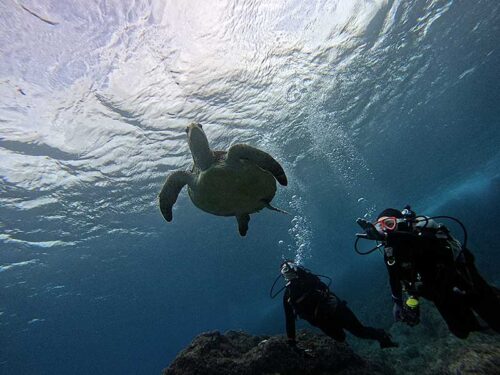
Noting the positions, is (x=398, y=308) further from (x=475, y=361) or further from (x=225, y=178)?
(x=225, y=178)

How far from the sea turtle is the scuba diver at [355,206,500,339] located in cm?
234

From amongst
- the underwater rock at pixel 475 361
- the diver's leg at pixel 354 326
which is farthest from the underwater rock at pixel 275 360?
the underwater rock at pixel 475 361

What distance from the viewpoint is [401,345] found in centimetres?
1230

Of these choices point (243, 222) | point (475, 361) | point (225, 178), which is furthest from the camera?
point (243, 222)

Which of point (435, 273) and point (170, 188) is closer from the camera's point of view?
point (435, 273)

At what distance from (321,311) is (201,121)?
10.2 metres

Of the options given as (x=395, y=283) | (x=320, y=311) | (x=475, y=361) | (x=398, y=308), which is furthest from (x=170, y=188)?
(x=475, y=361)

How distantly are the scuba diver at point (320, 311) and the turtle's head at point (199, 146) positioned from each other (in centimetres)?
318

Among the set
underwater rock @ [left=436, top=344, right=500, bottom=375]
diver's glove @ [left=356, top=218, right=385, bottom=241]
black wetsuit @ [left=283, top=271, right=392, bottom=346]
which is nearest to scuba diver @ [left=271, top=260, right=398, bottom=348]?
black wetsuit @ [left=283, top=271, right=392, bottom=346]

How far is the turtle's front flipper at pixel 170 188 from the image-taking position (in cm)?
668

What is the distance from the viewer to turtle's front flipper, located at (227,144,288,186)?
605cm

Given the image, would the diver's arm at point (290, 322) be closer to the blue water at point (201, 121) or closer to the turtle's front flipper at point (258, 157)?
the turtle's front flipper at point (258, 157)

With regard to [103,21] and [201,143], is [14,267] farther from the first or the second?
[201,143]

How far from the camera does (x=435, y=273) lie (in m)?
4.55
